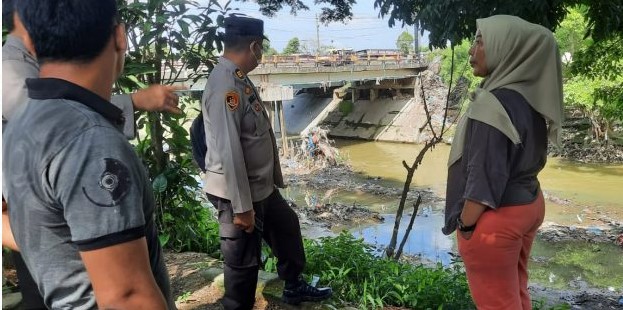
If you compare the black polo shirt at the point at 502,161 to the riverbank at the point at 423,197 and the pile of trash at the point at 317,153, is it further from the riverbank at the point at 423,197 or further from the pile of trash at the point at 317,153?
the pile of trash at the point at 317,153

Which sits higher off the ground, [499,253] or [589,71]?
[589,71]

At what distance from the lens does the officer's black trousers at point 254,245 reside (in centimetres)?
240

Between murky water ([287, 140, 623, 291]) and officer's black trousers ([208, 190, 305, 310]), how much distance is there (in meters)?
6.71

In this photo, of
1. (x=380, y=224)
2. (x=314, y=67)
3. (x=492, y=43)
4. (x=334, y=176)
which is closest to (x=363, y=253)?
(x=492, y=43)

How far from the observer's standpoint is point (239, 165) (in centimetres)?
228

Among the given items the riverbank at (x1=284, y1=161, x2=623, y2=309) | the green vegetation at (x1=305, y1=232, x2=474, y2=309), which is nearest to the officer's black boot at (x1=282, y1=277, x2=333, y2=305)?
the green vegetation at (x1=305, y1=232, x2=474, y2=309)

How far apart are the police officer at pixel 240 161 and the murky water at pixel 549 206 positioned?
697 cm

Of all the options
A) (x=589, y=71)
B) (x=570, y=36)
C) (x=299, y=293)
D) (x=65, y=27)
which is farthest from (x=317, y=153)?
(x=65, y=27)

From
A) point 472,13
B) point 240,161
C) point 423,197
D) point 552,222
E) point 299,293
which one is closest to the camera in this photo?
point 240,161

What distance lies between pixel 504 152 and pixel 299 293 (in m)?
1.39

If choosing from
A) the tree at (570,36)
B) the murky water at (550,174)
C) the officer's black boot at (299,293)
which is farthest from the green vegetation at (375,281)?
the tree at (570,36)

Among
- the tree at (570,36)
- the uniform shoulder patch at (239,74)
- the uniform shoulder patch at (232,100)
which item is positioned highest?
the tree at (570,36)

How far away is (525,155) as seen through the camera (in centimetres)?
187

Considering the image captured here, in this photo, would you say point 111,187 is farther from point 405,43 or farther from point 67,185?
point 405,43
